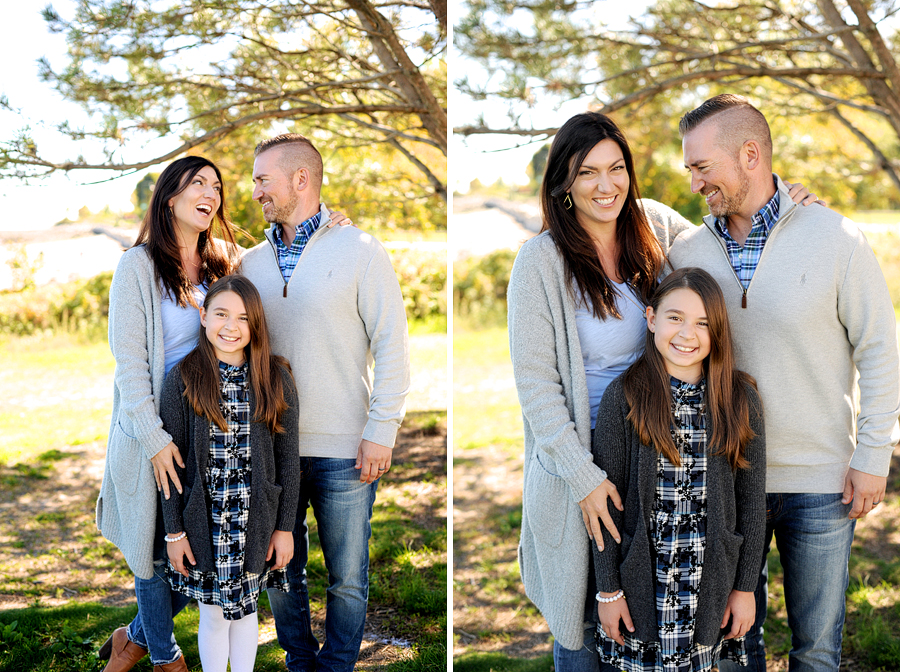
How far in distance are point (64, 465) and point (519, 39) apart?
13.7ft

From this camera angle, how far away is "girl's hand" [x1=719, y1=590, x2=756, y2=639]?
184 cm

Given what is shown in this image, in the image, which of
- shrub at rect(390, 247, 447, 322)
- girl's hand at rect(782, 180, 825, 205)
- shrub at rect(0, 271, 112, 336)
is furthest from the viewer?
shrub at rect(0, 271, 112, 336)

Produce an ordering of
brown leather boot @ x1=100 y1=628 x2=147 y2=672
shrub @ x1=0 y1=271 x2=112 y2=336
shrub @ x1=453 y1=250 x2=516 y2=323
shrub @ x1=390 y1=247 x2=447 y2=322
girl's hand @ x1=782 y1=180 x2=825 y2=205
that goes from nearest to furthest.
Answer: girl's hand @ x1=782 y1=180 x2=825 y2=205, brown leather boot @ x1=100 y1=628 x2=147 y2=672, shrub @ x1=390 y1=247 x2=447 y2=322, shrub @ x1=0 y1=271 x2=112 y2=336, shrub @ x1=453 y1=250 x2=516 y2=323

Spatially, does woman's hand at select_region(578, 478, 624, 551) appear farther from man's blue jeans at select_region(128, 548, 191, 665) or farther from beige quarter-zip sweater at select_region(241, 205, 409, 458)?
man's blue jeans at select_region(128, 548, 191, 665)

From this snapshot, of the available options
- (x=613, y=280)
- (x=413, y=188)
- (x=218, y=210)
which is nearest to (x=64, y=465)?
(x=413, y=188)

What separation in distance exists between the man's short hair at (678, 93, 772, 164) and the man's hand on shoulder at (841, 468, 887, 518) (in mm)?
830

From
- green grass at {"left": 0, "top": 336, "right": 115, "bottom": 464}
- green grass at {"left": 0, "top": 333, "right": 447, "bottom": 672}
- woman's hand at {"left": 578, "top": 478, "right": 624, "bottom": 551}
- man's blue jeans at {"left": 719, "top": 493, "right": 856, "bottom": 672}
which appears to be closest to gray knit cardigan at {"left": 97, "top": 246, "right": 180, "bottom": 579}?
green grass at {"left": 0, "top": 333, "right": 447, "bottom": 672}

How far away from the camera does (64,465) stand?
532 cm

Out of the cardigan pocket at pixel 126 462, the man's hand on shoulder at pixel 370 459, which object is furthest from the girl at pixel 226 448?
the man's hand on shoulder at pixel 370 459

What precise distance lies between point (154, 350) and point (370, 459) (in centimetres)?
68

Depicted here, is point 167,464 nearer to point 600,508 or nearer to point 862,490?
point 600,508

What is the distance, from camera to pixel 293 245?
2.28m

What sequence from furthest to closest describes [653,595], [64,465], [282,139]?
[64,465] → [282,139] → [653,595]

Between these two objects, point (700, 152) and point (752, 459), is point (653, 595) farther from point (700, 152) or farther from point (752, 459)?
point (700, 152)
